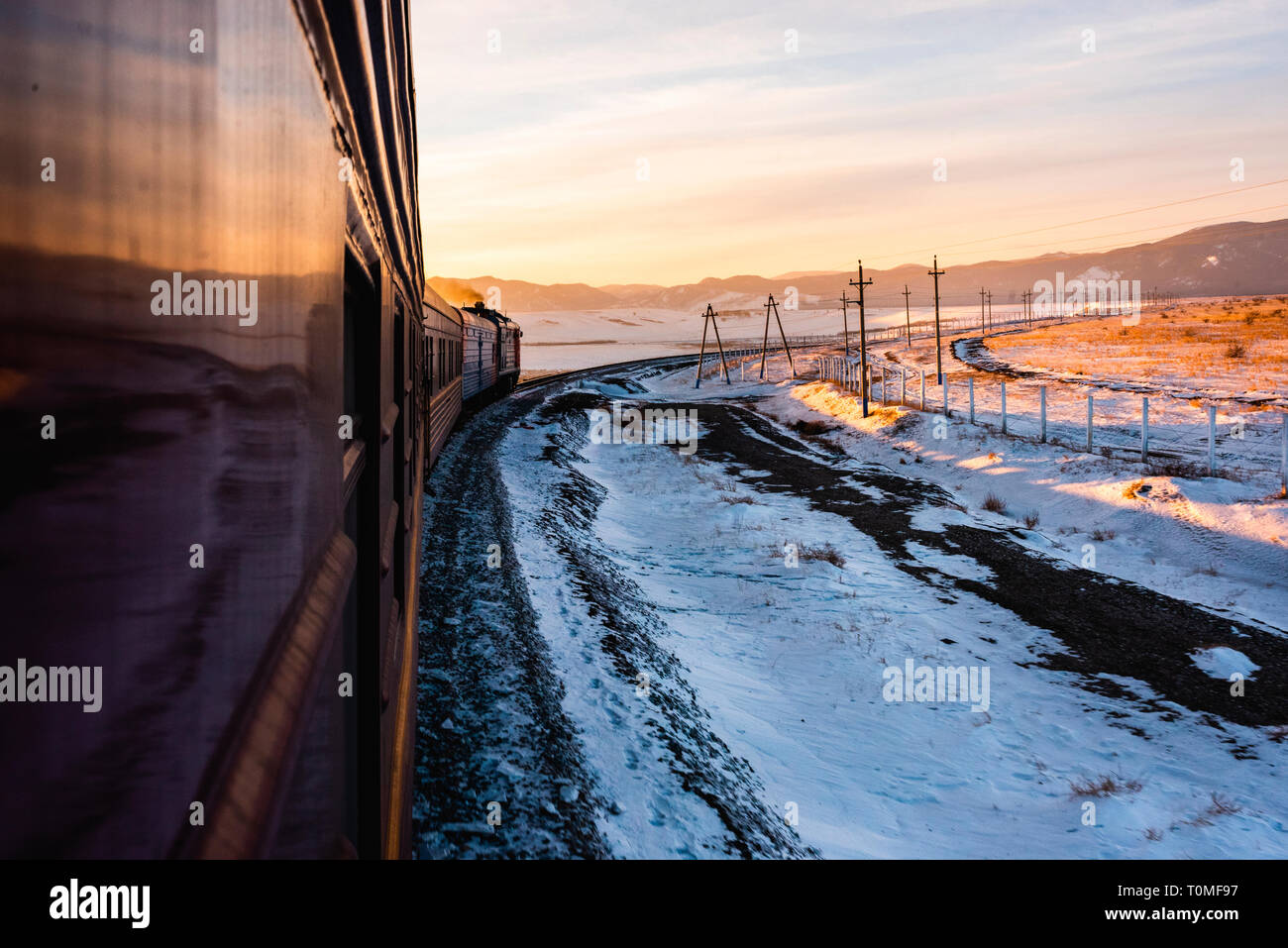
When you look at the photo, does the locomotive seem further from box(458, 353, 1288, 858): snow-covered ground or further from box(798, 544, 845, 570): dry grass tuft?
box(798, 544, 845, 570): dry grass tuft

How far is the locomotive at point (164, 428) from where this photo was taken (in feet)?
1.69

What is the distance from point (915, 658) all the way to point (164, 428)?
34.8 feet

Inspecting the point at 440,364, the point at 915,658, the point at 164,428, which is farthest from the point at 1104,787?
the point at 440,364

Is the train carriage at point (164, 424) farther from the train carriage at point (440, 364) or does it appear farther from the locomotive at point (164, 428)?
the train carriage at point (440, 364)

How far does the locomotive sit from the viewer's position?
51 centimetres

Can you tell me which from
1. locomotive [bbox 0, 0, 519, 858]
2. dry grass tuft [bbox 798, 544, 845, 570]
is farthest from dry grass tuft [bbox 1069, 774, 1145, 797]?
locomotive [bbox 0, 0, 519, 858]

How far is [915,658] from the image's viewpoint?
33.8 ft

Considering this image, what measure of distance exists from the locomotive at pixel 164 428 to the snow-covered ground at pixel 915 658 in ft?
15.4

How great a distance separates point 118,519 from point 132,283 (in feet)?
0.59

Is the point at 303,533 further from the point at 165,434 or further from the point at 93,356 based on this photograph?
the point at 93,356

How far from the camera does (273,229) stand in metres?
1.12

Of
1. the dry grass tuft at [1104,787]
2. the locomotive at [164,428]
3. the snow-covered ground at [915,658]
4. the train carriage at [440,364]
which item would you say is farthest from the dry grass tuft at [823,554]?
the locomotive at [164,428]
